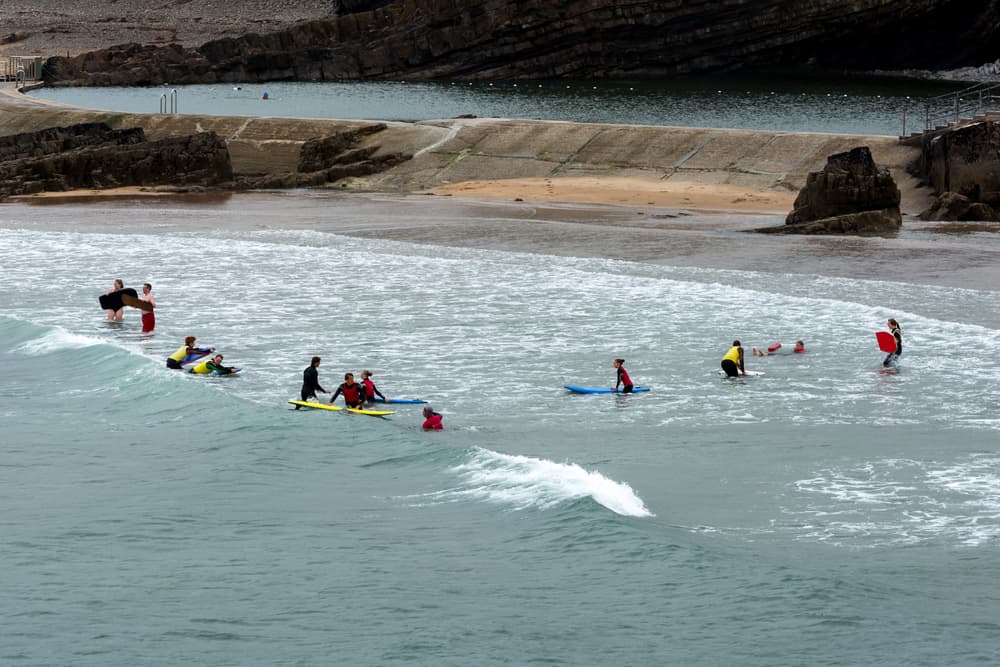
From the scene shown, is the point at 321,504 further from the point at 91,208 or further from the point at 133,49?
the point at 133,49

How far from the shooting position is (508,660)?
13664 millimetres

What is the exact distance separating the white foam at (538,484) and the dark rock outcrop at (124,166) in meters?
39.3

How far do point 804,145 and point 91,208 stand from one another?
2646 centimetres

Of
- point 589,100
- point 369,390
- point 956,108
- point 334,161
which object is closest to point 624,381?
point 369,390

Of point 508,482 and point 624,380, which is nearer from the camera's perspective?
point 508,482

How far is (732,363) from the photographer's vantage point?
24.8 meters

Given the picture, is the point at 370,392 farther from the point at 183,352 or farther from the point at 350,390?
the point at 183,352

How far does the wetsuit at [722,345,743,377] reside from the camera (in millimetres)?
24781

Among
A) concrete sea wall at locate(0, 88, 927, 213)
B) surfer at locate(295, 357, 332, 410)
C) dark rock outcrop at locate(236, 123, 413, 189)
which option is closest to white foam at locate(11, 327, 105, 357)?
surfer at locate(295, 357, 332, 410)

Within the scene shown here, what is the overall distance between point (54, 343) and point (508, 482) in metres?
13.1

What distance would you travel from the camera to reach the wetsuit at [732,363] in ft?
81.3

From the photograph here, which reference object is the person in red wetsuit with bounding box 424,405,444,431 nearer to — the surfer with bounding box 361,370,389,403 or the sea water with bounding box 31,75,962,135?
the surfer with bounding box 361,370,389,403

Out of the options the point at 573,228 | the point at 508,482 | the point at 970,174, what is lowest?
the point at 508,482

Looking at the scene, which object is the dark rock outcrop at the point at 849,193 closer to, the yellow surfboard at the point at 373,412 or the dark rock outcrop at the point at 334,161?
the dark rock outcrop at the point at 334,161
